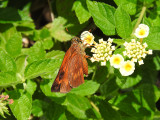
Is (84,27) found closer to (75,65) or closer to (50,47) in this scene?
(50,47)

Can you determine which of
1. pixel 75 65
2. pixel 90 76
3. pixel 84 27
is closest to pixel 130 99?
pixel 90 76

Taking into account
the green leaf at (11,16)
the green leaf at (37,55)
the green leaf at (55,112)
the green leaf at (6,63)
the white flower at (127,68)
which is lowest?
the green leaf at (55,112)

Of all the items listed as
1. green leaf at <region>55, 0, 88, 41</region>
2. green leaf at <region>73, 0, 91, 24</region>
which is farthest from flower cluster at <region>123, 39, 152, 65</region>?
green leaf at <region>55, 0, 88, 41</region>

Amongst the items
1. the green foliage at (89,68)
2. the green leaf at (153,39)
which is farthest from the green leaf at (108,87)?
the green leaf at (153,39)

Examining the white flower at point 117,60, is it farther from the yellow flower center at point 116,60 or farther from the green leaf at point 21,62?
the green leaf at point 21,62

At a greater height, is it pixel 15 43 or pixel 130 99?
pixel 15 43

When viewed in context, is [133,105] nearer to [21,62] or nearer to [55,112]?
[55,112]

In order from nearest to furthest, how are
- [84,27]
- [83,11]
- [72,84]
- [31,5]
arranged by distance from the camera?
[72,84] < [83,11] < [84,27] < [31,5]
